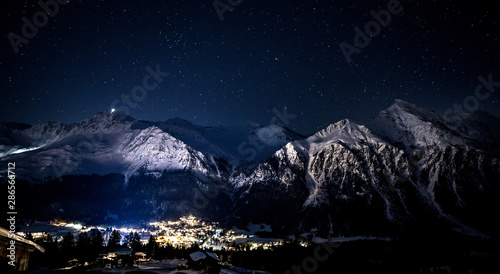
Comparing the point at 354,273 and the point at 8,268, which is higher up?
the point at 8,268

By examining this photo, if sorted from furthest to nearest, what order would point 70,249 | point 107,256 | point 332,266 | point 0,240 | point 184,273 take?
point 70,249 < point 107,256 < point 332,266 < point 184,273 < point 0,240

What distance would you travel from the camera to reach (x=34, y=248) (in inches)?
467

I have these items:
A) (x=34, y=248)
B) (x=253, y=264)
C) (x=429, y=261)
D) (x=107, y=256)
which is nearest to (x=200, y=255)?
(x=107, y=256)

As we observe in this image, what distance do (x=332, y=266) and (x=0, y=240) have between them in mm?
77690

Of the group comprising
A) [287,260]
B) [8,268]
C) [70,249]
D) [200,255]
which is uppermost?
[8,268]

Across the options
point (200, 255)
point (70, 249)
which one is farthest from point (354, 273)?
point (70, 249)

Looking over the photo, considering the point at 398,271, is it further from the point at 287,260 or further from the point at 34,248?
the point at 34,248

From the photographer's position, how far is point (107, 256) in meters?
78.1

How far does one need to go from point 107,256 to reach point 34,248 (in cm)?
7930

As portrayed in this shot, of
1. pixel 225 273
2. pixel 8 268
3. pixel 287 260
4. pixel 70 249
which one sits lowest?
pixel 287 260

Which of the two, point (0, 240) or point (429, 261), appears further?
point (429, 261)

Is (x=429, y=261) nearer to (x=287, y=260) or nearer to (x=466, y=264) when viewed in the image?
(x=466, y=264)

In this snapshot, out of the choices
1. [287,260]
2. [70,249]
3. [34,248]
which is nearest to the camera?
[34,248]

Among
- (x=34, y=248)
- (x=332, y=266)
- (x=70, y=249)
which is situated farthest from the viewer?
(x=70, y=249)
